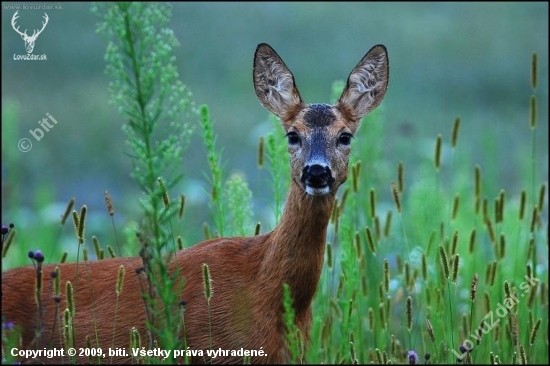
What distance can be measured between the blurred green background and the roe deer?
12.6 feet

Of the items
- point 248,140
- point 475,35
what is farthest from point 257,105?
point 475,35

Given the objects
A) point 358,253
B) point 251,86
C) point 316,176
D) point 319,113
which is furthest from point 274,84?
point 251,86

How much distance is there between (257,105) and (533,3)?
6467mm

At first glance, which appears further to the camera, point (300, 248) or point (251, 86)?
point (251, 86)

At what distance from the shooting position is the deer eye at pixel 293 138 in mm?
5688

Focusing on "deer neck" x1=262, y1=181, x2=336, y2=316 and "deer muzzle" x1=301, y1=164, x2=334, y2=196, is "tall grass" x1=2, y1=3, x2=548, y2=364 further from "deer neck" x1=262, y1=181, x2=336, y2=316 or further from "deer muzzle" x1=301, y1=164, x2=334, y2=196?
"deer muzzle" x1=301, y1=164, x2=334, y2=196

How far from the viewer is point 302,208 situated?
5.59 metres

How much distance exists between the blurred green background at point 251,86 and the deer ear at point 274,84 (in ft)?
11.3

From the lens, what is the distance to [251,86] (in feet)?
46.7

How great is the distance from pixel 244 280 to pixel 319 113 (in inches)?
37.9

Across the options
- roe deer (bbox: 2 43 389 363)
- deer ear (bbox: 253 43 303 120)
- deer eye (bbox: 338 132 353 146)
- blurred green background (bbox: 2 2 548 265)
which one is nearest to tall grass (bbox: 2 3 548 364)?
roe deer (bbox: 2 43 389 363)

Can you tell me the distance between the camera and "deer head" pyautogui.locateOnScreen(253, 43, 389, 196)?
5449 mm

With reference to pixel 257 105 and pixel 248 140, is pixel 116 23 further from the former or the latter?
pixel 257 105

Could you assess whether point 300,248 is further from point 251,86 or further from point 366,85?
point 251,86
